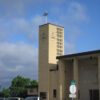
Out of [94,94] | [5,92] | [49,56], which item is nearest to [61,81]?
[49,56]

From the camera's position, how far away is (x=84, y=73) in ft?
133

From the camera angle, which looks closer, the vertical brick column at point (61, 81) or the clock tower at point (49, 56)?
the vertical brick column at point (61, 81)

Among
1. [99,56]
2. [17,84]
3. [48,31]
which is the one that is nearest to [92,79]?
[99,56]

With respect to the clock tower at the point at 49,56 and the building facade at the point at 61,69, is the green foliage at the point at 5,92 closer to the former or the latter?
the building facade at the point at 61,69

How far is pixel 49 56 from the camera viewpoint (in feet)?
139

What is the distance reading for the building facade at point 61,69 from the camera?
38906 millimetres

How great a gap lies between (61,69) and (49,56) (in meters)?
3.15

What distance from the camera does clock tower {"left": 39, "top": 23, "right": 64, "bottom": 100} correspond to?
4191cm

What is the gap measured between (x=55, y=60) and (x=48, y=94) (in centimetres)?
570

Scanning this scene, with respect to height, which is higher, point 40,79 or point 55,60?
point 55,60

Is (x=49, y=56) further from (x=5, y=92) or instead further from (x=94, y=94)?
(x=5, y=92)

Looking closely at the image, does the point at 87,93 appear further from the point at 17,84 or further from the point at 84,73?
the point at 17,84

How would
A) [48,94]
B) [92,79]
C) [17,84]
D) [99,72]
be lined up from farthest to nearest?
1. [17,84]
2. [48,94]
3. [92,79]
4. [99,72]

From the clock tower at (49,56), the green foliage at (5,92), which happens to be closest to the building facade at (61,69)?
the clock tower at (49,56)
